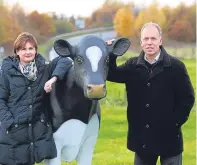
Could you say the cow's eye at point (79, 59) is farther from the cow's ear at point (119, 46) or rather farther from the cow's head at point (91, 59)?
the cow's ear at point (119, 46)

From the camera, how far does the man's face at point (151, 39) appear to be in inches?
139

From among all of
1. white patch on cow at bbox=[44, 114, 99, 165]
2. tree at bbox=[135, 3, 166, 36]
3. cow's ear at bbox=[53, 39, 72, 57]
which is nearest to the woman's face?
cow's ear at bbox=[53, 39, 72, 57]

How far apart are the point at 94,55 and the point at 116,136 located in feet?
17.2

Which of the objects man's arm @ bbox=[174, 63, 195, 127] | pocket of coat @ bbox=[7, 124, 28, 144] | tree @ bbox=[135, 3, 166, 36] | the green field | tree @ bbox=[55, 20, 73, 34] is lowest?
the green field

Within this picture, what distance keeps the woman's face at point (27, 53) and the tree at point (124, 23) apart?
1022 cm

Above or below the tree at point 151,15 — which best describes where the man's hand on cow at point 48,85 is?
below

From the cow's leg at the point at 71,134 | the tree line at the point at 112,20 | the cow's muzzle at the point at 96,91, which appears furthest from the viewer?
the tree line at the point at 112,20

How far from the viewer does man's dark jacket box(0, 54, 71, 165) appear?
3.38 metres

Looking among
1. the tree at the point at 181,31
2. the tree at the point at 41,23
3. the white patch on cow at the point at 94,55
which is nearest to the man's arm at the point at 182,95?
the white patch on cow at the point at 94,55

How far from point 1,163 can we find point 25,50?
0.94 metres

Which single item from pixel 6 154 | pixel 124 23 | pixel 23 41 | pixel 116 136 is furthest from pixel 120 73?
pixel 124 23

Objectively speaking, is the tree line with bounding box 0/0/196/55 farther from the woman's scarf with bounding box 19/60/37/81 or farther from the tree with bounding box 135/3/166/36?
the woman's scarf with bounding box 19/60/37/81

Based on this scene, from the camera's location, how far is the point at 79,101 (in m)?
3.59

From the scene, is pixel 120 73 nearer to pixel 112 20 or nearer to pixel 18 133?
pixel 18 133
